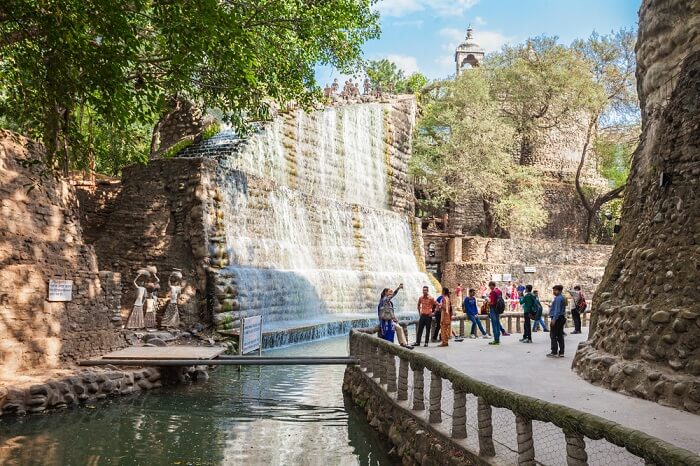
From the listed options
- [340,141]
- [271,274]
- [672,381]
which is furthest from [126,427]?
[340,141]

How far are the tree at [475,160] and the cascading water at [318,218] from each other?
9.75 feet

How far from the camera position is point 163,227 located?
17.9m

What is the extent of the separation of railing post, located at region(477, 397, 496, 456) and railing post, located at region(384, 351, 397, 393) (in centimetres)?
326

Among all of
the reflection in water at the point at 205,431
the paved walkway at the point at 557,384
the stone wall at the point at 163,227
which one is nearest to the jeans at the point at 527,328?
the paved walkway at the point at 557,384

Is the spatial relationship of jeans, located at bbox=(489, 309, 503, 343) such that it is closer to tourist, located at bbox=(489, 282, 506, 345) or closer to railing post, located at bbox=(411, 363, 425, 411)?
tourist, located at bbox=(489, 282, 506, 345)

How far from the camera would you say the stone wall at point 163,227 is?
1723cm

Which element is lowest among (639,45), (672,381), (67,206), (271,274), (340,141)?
(672,381)

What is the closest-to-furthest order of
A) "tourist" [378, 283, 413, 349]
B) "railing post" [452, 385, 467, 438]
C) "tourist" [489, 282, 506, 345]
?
1. "railing post" [452, 385, 467, 438]
2. "tourist" [378, 283, 413, 349]
3. "tourist" [489, 282, 506, 345]

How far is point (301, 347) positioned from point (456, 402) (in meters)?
11.2

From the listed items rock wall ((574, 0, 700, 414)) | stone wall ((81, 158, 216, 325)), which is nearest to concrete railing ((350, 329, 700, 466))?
rock wall ((574, 0, 700, 414))

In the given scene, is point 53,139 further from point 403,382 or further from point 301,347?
point 301,347

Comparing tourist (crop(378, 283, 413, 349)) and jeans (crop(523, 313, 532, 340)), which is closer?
tourist (crop(378, 283, 413, 349))

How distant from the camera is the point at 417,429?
7.24m

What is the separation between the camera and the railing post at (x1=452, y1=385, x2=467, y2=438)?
618 centimetres
